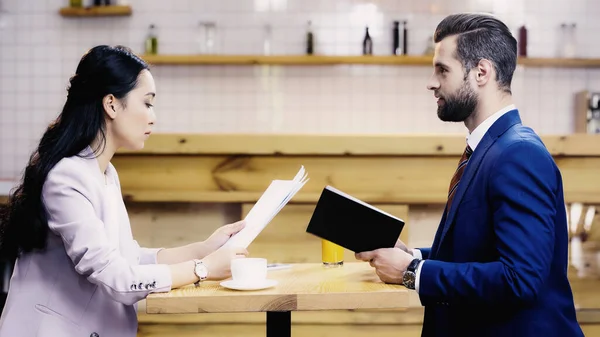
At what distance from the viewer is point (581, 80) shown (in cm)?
492

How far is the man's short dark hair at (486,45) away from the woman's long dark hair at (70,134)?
0.83 metres

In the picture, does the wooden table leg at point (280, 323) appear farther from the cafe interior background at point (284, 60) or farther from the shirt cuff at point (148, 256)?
the cafe interior background at point (284, 60)

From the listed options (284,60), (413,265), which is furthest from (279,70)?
(413,265)

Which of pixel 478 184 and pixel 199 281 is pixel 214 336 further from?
pixel 478 184

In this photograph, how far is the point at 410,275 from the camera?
1498 mm

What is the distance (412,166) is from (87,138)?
1850 millimetres

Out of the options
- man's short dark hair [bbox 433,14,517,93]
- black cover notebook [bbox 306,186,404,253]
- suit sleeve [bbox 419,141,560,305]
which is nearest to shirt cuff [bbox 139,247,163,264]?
black cover notebook [bbox 306,186,404,253]

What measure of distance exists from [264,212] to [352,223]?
→ 0.23m

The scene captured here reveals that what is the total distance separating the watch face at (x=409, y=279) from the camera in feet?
4.89

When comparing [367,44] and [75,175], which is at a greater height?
[367,44]

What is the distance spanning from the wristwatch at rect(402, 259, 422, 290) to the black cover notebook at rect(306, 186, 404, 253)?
0.09m

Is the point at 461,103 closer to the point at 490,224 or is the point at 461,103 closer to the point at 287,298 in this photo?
the point at 490,224

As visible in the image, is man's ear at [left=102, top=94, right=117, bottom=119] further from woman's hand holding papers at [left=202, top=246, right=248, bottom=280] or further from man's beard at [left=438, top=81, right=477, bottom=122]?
man's beard at [left=438, top=81, right=477, bottom=122]

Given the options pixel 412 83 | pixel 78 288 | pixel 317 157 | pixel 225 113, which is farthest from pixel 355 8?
pixel 78 288
